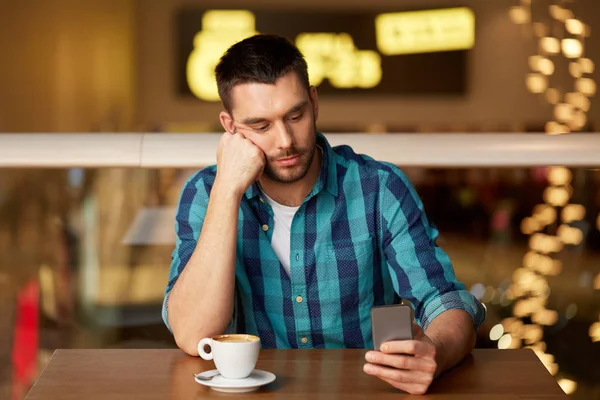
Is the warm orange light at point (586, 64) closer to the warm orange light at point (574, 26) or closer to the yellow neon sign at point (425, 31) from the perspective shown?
the warm orange light at point (574, 26)

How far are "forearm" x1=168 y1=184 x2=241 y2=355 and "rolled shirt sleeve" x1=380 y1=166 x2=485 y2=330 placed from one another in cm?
29

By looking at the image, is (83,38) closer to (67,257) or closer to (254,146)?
(67,257)

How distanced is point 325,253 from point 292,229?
0.07 meters

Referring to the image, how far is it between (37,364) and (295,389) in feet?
4.48

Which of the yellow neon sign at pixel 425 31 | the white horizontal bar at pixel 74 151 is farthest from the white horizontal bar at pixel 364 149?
the yellow neon sign at pixel 425 31

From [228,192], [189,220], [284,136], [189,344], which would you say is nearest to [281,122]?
[284,136]

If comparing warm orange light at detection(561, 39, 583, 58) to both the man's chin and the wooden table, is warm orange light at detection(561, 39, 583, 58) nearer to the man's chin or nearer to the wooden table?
the man's chin

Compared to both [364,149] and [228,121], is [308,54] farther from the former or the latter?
[228,121]

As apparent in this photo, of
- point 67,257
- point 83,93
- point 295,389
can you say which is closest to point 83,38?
point 83,93

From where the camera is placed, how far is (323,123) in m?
3.49

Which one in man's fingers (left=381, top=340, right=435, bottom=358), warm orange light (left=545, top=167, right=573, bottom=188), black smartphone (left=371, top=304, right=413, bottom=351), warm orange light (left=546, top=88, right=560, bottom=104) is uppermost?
warm orange light (left=546, top=88, right=560, bottom=104)

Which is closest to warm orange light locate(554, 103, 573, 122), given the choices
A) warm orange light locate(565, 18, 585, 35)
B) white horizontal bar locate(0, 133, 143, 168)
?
warm orange light locate(565, 18, 585, 35)

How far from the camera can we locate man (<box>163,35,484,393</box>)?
163cm

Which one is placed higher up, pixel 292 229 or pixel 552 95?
pixel 552 95
